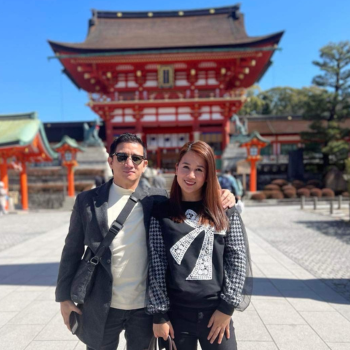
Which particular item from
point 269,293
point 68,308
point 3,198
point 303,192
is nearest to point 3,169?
point 3,198

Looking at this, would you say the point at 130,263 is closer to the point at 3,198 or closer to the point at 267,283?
the point at 267,283

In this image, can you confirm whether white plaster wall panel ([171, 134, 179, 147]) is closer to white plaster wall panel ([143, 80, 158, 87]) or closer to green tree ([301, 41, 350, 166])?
white plaster wall panel ([143, 80, 158, 87])

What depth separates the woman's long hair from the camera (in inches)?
61.1

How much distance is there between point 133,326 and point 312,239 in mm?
6398

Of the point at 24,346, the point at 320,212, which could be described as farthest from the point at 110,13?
the point at 24,346

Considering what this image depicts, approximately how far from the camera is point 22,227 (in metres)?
9.00

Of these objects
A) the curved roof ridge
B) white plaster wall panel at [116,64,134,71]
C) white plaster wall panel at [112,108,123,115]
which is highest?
the curved roof ridge

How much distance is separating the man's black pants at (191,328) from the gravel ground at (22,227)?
20.8 ft

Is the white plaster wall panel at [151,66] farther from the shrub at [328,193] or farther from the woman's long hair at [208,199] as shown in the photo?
the woman's long hair at [208,199]

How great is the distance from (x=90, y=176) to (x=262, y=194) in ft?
30.0

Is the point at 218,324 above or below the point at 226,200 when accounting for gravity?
below

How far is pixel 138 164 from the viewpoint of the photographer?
1677 mm

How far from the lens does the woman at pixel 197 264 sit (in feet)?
4.88

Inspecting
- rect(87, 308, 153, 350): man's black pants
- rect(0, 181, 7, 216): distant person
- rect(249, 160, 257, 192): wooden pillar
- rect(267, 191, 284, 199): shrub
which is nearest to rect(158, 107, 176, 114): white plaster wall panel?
rect(249, 160, 257, 192): wooden pillar
